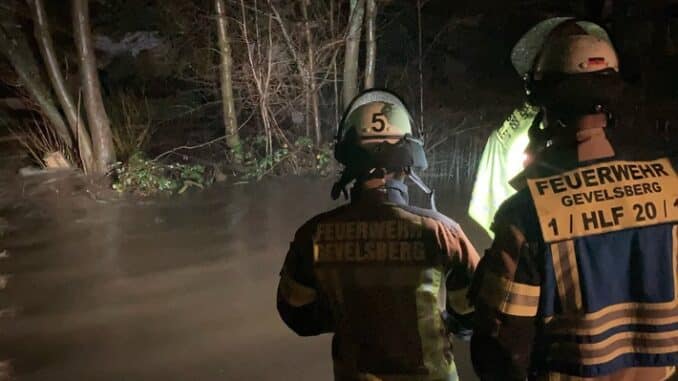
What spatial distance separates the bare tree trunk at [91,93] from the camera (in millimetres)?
9703

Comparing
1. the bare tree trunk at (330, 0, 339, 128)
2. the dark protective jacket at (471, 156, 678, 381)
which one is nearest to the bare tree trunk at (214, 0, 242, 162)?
the bare tree trunk at (330, 0, 339, 128)

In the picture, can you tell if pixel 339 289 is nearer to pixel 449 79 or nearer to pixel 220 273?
pixel 220 273

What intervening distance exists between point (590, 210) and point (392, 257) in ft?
2.03

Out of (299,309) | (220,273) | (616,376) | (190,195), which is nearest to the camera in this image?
(616,376)

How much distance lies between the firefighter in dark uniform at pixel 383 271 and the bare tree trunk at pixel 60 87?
8.42 m

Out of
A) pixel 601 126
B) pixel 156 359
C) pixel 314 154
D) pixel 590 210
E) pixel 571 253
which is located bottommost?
pixel 156 359

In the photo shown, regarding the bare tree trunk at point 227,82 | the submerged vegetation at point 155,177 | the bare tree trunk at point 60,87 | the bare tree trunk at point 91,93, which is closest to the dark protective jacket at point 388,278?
the submerged vegetation at point 155,177

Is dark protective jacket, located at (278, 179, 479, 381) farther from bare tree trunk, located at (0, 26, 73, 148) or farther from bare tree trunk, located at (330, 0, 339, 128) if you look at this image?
bare tree trunk, located at (0, 26, 73, 148)

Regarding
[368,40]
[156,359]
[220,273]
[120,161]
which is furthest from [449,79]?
[156,359]

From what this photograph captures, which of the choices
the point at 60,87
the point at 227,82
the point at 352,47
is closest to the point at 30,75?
the point at 60,87

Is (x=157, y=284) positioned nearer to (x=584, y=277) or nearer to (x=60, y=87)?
(x=584, y=277)

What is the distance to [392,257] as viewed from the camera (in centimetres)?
210

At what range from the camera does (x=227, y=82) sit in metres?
9.64

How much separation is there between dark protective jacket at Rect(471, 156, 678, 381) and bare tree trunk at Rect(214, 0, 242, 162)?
8.00 m
